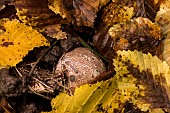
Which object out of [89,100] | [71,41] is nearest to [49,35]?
[71,41]

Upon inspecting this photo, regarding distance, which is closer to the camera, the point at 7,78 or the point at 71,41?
→ the point at 7,78

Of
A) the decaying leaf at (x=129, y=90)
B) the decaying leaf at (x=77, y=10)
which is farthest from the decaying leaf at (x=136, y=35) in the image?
Result: the decaying leaf at (x=129, y=90)

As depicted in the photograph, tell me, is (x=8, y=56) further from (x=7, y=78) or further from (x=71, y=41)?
(x=71, y=41)

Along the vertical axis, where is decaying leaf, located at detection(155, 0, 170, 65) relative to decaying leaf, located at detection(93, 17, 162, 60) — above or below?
above

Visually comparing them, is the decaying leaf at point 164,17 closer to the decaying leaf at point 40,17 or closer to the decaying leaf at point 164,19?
the decaying leaf at point 164,19

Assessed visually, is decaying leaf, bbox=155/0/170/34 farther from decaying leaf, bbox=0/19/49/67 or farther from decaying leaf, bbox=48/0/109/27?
decaying leaf, bbox=0/19/49/67

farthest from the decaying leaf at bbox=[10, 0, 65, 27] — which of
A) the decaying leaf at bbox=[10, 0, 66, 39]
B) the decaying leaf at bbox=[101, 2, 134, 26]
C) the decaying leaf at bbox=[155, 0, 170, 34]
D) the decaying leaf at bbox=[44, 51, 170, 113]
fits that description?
the decaying leaf at bbox=[155, 0, 170, 34]

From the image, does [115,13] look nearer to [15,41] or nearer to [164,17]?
[164,17]
